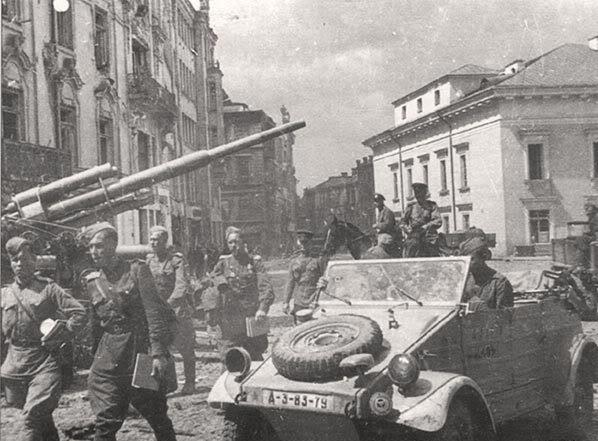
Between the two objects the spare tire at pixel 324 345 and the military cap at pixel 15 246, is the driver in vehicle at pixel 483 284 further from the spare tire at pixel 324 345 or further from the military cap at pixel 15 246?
the military cap at pixel 15 246

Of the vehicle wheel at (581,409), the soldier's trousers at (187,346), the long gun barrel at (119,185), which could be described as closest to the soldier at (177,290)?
the soldier's trousers at (187,346)

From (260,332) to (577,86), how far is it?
64.1ft

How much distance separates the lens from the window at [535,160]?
2492 cm

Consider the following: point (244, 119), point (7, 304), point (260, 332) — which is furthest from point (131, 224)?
point (7, 304)

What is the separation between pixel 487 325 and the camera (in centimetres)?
526

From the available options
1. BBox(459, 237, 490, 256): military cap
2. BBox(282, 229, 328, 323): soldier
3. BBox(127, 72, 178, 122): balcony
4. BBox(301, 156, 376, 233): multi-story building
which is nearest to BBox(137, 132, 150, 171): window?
BBox(127, 72, 178, 122): balcony

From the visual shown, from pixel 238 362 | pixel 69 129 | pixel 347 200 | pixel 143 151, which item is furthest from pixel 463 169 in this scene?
pixel 238 362

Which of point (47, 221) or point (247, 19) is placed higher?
point (247, 19)

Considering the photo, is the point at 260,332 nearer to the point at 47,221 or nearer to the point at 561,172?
the point at 47,221

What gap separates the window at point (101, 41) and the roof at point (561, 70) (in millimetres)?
13232

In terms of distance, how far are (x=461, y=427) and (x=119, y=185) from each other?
597cm

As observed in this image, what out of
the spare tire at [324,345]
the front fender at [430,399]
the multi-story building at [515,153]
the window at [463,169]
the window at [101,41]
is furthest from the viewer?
the window at [463,169]

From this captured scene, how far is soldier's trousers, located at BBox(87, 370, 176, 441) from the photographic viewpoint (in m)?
→ 4.61

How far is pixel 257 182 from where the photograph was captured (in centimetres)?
2812
